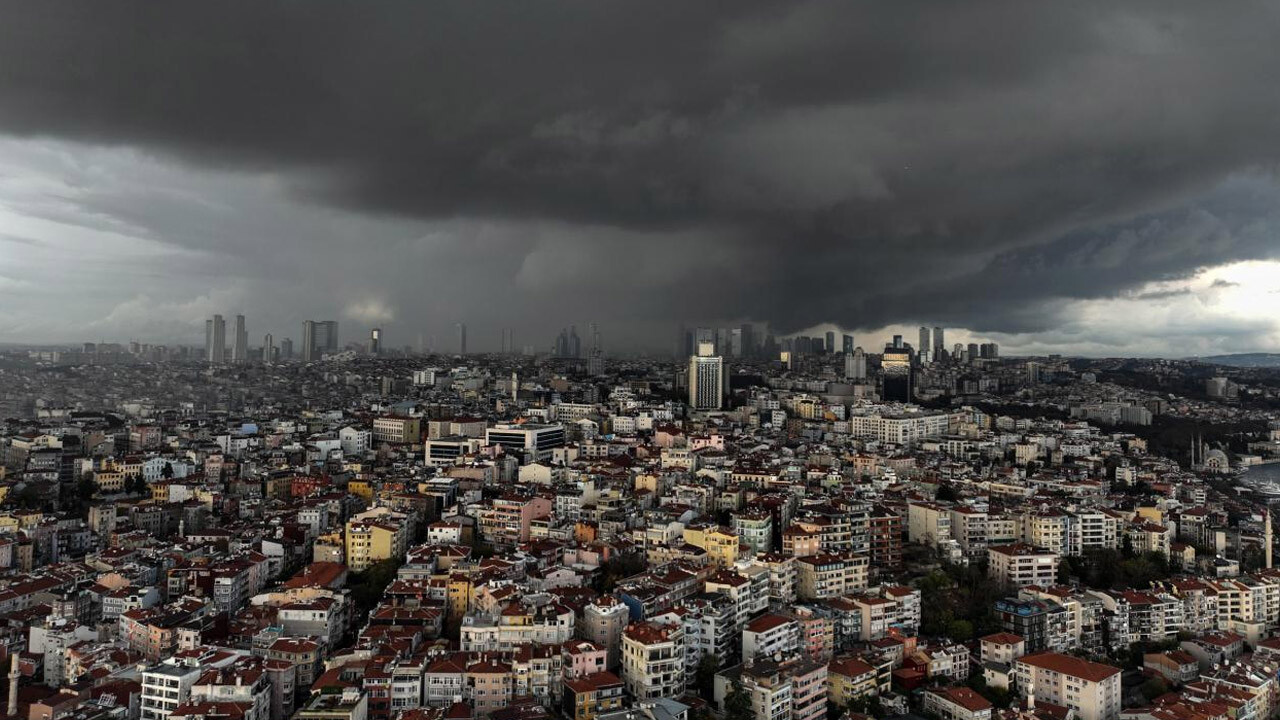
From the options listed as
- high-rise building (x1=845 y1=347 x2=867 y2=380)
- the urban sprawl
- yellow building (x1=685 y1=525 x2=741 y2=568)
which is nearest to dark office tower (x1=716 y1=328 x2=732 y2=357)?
high-rise building (x1=845 y1=347 x2=867 y2=380)

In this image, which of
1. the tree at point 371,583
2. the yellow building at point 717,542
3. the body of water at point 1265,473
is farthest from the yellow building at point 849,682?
the body of water at point 1265,473

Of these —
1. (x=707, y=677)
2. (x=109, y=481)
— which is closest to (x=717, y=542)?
(x=707, y=677)

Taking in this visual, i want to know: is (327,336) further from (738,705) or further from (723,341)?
(738,705)

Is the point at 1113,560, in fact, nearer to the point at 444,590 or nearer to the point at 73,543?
the point at 444,590

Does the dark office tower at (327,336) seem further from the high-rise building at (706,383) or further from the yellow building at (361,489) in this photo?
the yellow building at (361,489)

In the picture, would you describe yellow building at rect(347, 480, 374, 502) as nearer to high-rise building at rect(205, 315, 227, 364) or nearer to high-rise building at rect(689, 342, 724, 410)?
high-rise building at rect(689, 342, 724, 410)
